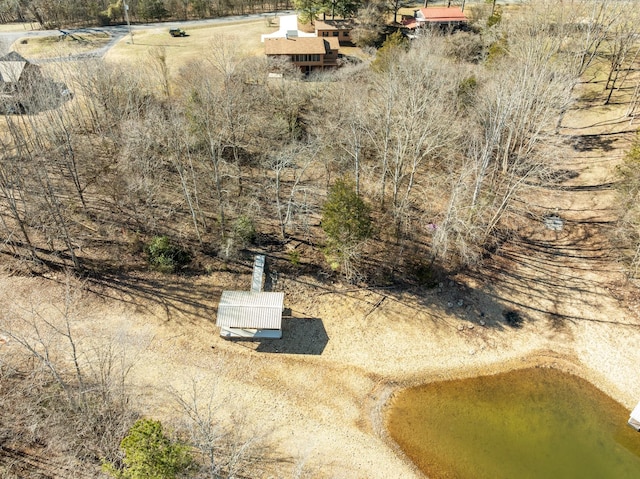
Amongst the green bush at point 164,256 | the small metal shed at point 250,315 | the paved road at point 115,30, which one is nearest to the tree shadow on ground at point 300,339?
the small metal shed at point 250,315

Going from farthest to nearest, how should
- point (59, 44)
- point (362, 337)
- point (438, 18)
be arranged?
point (438, 18) → point (59, 44) → point (362, 337)

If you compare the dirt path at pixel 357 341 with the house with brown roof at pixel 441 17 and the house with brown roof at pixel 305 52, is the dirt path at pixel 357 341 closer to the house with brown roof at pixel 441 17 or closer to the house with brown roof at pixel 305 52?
the house with brown roof at pixel 305 52

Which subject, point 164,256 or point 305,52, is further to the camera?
point 305,52

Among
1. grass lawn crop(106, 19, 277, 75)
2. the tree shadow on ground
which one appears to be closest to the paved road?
grass lawn crop(106, 19, 277, 75)

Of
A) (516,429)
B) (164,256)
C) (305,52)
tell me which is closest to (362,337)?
(516,429)

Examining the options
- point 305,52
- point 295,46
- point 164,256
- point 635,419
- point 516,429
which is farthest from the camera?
point 295,46

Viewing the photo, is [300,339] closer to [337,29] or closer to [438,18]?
[337,29]

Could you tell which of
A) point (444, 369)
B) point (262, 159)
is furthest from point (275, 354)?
point (262, 159)
